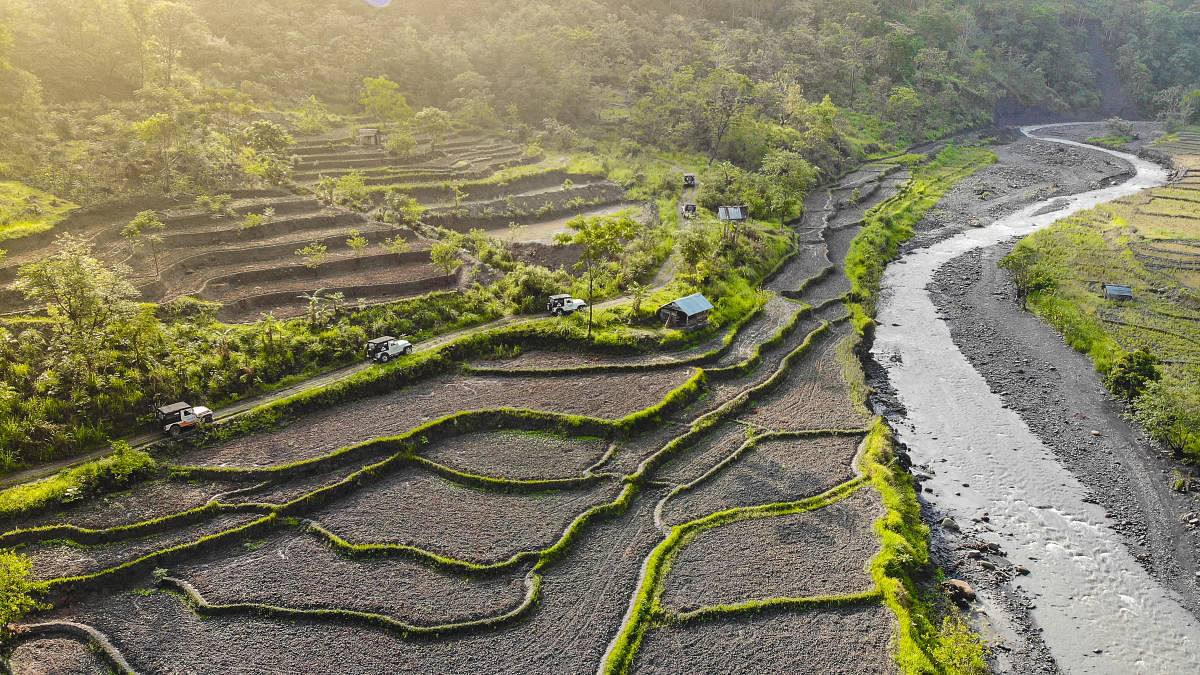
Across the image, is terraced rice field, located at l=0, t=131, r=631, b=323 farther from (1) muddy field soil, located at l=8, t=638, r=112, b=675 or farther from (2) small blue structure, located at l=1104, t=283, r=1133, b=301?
(2) small blue structure, located at l=1104, t=283, r=1133, b=301

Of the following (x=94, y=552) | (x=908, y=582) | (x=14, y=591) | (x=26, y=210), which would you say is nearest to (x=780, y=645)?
(x=908, y=582)

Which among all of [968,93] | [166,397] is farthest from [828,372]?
[968,93]

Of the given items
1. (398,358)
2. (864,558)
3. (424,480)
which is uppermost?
(398,358)

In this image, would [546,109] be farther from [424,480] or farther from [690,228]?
[424,480]

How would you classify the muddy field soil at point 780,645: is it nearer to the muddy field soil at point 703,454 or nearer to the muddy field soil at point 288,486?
the muddy field soil at point 703,454

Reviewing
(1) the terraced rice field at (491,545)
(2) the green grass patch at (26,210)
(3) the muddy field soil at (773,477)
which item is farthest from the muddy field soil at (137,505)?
(2) the green grass patch at (26,210)

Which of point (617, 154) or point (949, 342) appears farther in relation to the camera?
point (617, 154)

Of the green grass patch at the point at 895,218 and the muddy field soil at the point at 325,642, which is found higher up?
the green grass patch at the point at 895,218
